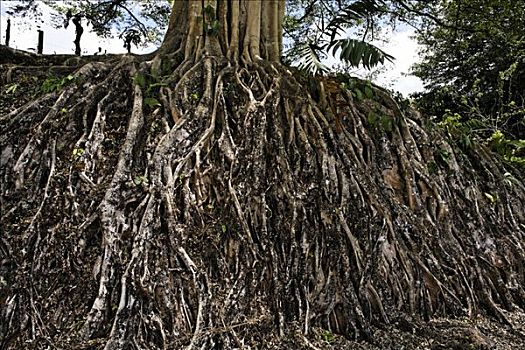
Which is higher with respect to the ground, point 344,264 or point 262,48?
point 262,48

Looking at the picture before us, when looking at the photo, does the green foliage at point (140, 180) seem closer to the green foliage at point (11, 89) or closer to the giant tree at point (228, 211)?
the giant tree at point (228, 211)

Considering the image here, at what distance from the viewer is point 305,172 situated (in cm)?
336

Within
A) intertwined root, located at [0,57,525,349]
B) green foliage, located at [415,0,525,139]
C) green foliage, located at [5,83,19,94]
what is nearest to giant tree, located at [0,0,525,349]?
intertwined root, located at [0,57,525,349]

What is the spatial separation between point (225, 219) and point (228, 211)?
0.17ft

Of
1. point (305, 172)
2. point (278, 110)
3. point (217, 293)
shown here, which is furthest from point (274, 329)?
point (278, 110)

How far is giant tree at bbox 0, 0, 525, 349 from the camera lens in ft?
8.34

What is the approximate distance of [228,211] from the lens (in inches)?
117

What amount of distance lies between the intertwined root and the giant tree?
0.04 feet

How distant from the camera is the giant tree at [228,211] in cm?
254

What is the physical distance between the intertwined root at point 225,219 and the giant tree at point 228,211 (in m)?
0.01

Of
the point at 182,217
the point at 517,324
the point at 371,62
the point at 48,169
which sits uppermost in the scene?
the point at 371,62

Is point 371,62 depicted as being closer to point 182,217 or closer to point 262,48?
point 262,48

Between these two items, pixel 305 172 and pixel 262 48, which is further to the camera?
pixel 262 48

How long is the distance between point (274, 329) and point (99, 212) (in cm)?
115
